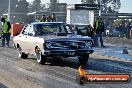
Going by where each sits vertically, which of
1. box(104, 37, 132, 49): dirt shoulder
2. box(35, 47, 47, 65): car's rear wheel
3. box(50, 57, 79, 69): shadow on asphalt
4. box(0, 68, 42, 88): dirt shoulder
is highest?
box(35, 47, 47, 65): car's rear wheel

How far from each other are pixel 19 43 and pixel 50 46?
3437 millimetres

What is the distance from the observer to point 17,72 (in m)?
10.4

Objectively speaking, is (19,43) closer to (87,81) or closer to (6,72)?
(6,72)

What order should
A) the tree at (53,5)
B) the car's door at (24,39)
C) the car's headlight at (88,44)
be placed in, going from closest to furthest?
1. the car's headlight at (88,44)
2. the car's door at (24,39)
3. the tree at (53,5)

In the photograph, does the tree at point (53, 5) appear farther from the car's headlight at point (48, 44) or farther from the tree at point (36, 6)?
the car's headlight at point (48, 44)

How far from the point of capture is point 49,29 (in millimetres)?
12930

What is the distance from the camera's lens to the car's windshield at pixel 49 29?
12.8 metres

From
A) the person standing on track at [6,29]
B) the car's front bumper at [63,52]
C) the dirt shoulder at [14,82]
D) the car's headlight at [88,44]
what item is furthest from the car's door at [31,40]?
the person standing on track at [6,29]

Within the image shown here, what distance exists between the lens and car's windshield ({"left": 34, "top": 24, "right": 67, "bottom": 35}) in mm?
12805

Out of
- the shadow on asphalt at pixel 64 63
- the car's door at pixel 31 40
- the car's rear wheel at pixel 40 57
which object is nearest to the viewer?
the car's rear wheel at pixel 40 57

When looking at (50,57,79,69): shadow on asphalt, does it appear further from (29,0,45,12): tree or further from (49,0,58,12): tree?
(29,0,45,12): tree

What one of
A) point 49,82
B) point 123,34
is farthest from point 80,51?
point 123,34

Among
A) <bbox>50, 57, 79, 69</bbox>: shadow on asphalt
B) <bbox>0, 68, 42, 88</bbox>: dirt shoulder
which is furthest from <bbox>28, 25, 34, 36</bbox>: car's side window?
<bbox>0, 68, 42, 88</bbox>: dirt shoulder

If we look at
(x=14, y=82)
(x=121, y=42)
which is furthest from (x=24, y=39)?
(x=121, y=42)
